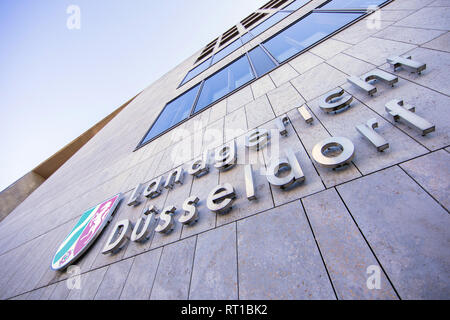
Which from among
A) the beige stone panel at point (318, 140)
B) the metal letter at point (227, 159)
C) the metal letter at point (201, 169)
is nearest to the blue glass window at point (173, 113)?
the metal letter at point (201, 169)

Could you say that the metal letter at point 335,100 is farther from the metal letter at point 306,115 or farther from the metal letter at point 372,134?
the metal letter at point 372,134

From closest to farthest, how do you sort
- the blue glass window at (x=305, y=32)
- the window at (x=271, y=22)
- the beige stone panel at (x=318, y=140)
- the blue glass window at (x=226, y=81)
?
1. the beige stone panel at (x=318, y=140)
2. the blue glass window at (x=305, y=32)
3. the blue glass window at (x=226, y=81)
4. the window at (x=271, y=22)

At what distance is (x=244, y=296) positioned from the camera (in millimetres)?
2420

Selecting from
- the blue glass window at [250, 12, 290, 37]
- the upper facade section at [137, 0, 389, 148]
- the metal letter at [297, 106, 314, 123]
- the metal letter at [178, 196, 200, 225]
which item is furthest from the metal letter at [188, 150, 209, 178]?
the blue glass window at [250, 12, 290, 37]

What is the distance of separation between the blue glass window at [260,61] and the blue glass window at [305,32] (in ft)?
0.99

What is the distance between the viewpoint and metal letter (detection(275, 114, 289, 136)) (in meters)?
4.16

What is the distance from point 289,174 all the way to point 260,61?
6877 mm

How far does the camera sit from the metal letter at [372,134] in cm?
270

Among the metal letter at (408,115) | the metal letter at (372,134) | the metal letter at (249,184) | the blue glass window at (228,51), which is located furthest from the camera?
the blue glass window at (228,51)

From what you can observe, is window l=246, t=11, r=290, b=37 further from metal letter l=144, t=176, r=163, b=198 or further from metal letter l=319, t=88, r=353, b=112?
metal letter l=144, t=176, r=163, b=198

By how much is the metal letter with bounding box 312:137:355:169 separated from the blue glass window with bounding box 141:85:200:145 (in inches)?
273

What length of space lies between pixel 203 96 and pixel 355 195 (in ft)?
27.7

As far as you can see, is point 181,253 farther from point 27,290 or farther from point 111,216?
point 27,290

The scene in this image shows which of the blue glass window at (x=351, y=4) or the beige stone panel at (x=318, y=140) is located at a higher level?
the blue glass window at (x=351, y=4)
